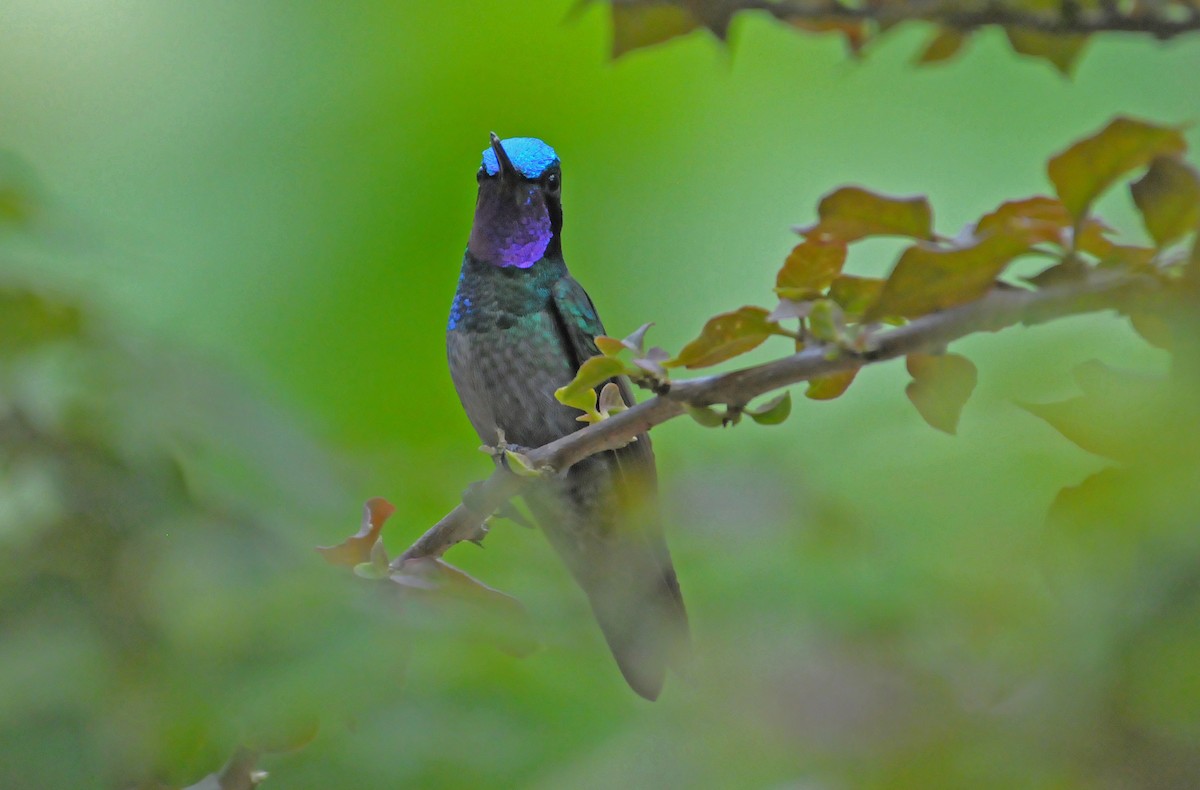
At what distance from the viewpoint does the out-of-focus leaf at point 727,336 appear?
0.29 meters

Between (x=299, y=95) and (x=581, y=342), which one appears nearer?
(x=581, y=342)

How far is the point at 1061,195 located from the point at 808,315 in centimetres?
6

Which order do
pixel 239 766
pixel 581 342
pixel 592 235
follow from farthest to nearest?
pixel 592 235 → pixel 581 342 → pixel 239 766

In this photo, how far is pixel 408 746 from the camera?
0.28m

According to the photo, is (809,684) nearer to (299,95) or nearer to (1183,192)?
(1183,192)

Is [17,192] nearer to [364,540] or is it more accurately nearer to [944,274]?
[364,540]

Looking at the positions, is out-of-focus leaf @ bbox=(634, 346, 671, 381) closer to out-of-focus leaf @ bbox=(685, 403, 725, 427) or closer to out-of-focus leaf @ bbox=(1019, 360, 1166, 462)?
out-of-focus leaf @ bbox=(685, 403, 725, 427)

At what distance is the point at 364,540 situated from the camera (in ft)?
1.38

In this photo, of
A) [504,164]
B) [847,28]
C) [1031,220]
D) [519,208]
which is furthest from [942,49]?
[519,208]

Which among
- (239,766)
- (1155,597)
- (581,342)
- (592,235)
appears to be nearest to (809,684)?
(1155,597)

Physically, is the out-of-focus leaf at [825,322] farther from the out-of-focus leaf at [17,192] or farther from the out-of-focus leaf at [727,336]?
the out-of-focus leaf at [17,192]

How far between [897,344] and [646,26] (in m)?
0.15

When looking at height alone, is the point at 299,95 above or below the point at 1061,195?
above

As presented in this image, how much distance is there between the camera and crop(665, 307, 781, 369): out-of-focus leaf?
287 mm
